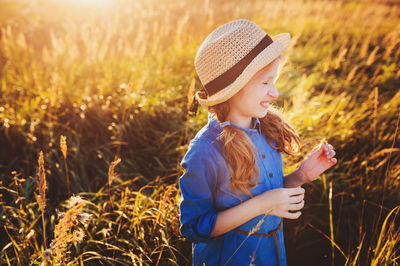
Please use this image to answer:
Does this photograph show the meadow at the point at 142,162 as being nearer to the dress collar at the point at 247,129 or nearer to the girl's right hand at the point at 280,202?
the dress collar at the point at 247,129

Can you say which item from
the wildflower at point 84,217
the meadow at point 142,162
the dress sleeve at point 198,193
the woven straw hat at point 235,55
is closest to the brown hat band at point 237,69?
the woven straw hat at point 235,55

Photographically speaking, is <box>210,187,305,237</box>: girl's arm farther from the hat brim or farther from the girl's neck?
the hat brim

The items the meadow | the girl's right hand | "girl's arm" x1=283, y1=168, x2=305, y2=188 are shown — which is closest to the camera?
the girl's right hand

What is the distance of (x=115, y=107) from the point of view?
310 cm

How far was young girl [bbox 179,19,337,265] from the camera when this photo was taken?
49.4 inches

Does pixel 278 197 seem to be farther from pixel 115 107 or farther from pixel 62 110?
pixel 62 110

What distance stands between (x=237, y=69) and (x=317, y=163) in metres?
0.73

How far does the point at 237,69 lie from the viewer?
4.15 ft

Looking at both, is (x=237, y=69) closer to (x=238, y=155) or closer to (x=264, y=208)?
(x=238, y=155)

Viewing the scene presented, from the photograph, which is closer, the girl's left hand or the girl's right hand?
the girl's right hand

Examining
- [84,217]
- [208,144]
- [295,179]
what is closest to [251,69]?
[208,144]

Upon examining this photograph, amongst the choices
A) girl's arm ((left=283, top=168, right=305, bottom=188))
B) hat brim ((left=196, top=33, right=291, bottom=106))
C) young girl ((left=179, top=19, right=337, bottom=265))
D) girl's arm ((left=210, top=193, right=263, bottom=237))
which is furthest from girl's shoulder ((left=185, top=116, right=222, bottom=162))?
girl's arm ((left=283, top=168, right=305, bottom=188))

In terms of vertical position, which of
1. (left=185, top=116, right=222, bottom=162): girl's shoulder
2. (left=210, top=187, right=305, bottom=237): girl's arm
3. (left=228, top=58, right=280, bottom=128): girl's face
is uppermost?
(left=228, top=58, right=280, bottom=128): girl's face

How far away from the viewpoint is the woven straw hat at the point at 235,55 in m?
1.25
